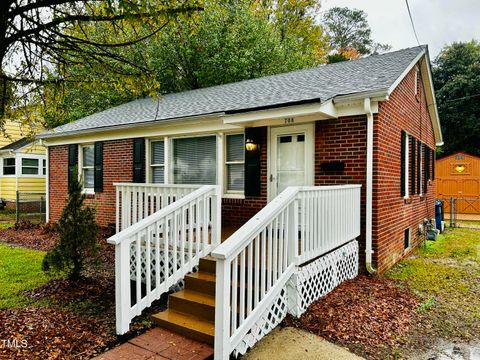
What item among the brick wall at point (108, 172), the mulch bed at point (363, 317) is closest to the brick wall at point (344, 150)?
the mulch bed at point (363, 317)

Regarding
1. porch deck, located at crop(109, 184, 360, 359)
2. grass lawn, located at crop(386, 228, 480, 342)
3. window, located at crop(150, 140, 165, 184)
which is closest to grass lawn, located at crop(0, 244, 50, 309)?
porch deck, located at crop(109, 184, 360, 359)

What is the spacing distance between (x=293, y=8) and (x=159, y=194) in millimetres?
21485

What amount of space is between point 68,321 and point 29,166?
15697 millimetres

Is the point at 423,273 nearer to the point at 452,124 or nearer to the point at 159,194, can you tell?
the point at 159,194

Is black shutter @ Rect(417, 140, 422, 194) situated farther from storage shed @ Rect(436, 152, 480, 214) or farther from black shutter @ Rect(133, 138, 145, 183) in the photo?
storage shed @ Rect(436, 152, 480, 214)

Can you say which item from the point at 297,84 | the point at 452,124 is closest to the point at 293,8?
the point at 452,124

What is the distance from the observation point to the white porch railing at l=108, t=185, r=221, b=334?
368 centimetres

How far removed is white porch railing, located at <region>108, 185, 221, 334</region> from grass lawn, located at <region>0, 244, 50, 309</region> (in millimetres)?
1544

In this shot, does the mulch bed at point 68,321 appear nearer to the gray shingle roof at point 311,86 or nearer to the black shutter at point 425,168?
the gray shingle roof at point 311,86

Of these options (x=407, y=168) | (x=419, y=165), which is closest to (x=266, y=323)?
(x=407, y=168)

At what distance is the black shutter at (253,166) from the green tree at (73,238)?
119 inches

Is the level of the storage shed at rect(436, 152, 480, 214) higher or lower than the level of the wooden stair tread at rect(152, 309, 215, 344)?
higher

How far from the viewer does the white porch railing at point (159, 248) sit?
3.68m

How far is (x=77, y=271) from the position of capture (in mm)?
5309
